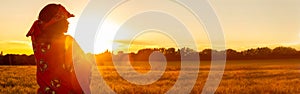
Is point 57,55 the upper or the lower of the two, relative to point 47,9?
lower

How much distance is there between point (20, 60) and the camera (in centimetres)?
5047

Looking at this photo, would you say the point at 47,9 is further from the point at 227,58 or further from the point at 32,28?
the point at 227,58

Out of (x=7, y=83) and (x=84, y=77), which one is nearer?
(x=84, y=77)

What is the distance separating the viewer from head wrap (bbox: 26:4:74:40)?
6.27 meters

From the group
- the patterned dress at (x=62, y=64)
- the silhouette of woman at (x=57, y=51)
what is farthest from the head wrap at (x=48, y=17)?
the patterned dress at (x=62, y=64)

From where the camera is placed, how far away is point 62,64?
6.37 m

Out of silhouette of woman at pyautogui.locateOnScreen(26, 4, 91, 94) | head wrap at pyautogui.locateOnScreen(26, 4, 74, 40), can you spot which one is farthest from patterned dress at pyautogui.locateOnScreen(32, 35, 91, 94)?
head wrap at pyautogui.locateOnScreen(26, 4, 74, 40)

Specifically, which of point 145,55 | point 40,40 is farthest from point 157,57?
point 40,40

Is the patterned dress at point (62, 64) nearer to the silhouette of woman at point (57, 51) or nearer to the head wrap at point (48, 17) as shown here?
the silhouette of woman at point (57, 51)

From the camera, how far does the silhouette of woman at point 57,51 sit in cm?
630

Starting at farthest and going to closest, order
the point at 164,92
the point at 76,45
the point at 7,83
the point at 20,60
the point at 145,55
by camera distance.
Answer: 1. the point at 20,60
2. the point at 145,55
3. the point at 7,83
4. the point at 164,92
5. the point at 76,45

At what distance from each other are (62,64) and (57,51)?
0.14m

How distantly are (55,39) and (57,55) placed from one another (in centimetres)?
17

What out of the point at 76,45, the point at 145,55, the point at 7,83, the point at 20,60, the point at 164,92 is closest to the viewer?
the point at 76,45
